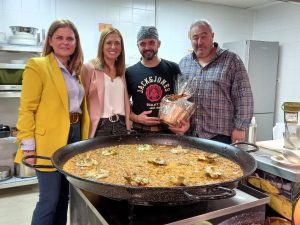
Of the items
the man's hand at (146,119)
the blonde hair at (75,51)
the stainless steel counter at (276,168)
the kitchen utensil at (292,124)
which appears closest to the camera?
the stainless steel counter at (276,168)

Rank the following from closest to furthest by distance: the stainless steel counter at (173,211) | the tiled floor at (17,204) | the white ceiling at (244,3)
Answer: the stainless steel counter at (173,211)
the tiled floor at (17,204)
the white ceiling at (244,3)

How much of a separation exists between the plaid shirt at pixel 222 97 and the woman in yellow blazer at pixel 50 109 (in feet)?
2.80

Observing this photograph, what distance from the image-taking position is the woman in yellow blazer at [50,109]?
1.77 metres

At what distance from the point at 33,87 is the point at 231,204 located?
134cm

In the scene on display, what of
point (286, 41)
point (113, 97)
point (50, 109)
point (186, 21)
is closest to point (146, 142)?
point (113, 97)

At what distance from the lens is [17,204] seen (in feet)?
9.80

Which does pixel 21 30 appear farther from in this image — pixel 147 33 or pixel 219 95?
pixel 219 95

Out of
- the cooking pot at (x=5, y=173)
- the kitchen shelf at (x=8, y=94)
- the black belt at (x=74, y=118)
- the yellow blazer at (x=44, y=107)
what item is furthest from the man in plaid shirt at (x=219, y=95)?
the cooking pot at (x=5, y=173)

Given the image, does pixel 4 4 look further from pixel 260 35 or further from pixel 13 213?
pixel 260 35

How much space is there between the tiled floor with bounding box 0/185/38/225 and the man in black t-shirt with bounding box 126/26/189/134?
154 cm

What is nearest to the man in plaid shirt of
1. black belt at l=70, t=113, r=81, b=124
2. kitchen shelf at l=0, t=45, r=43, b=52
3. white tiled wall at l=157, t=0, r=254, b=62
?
black belt at l=70, t=113, r=81, b=124

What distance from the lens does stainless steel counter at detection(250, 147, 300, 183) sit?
4.17 ft

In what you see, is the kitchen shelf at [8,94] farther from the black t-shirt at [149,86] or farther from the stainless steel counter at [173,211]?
the stainless steel counter at [173,211]

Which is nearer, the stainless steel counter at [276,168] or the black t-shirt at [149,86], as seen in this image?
the stainless steel counter at [276,168]
